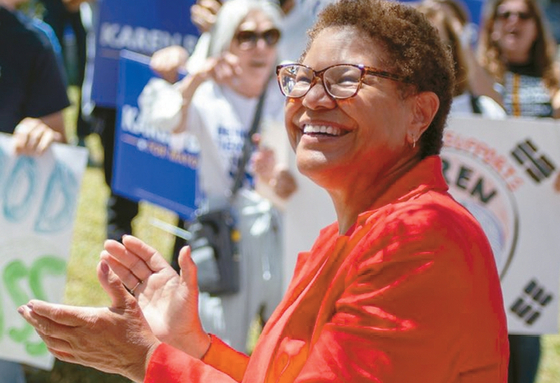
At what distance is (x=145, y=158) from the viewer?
16.9 feet

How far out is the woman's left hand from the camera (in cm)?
185

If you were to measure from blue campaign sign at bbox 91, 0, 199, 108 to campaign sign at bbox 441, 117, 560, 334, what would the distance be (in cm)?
223

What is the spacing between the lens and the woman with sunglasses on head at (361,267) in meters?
1.71

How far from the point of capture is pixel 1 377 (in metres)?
3.87

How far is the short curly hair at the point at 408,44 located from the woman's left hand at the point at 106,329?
2.23ft

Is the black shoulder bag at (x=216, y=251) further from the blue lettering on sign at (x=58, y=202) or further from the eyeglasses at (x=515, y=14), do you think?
the eyeglasses at (x=515, y=14)

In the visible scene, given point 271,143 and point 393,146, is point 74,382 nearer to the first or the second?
point 271,143

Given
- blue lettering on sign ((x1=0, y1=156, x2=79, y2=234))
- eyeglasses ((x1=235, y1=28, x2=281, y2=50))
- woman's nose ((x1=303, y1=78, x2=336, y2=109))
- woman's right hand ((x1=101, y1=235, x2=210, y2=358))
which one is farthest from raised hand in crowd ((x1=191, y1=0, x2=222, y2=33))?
woman's nose ((x1=303, y1=78, x2=336, y2=109))

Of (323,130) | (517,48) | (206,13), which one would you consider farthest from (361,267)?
(517,48)

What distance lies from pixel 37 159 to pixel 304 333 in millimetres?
2243

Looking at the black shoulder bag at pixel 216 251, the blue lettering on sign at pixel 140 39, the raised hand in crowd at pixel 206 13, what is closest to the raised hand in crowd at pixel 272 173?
the black shoulder bag at pixel 216 251

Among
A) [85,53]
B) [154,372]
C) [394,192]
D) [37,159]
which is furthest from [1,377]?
[85,53]

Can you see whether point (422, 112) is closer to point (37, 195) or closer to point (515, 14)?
point (37, 195)

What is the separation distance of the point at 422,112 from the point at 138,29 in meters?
3.88
